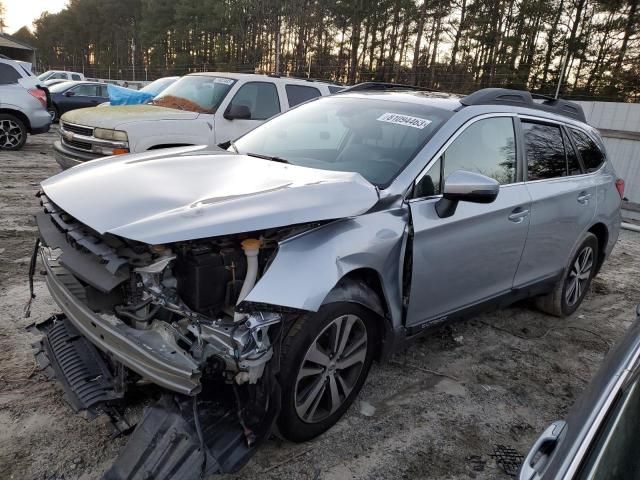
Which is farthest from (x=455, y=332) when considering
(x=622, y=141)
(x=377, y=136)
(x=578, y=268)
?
(x=622, y=141)

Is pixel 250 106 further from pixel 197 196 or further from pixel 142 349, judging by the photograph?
pixel 142 349

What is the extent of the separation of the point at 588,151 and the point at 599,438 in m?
3.81

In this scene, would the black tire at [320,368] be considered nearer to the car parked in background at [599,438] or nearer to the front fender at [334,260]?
the front fender at [334,260]

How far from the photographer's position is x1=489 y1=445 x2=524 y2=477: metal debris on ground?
2.66m

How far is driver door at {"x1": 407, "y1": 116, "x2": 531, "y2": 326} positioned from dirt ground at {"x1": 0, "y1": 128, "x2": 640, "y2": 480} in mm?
556

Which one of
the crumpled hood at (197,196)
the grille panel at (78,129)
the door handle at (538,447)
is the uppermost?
the crumpled hood at (197,196)

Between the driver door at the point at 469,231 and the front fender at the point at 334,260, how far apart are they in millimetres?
145

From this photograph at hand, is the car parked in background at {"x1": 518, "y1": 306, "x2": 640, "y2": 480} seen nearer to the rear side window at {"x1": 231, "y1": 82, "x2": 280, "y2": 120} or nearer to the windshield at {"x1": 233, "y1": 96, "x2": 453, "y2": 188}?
the windshield at {"x1": 233, "y1": 96, "x2": 453, "y2": 188}

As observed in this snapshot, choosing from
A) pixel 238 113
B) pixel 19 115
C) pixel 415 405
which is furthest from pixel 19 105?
pixel 415 405

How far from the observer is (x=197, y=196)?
239 cm

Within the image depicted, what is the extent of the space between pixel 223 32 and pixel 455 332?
46739mm

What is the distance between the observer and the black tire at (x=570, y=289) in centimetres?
444

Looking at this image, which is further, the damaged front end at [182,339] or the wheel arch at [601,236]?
the wheel arch at [601,236]

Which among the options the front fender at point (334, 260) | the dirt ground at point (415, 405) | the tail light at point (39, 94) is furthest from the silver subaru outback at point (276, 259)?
the tail light at point (39, 94)
